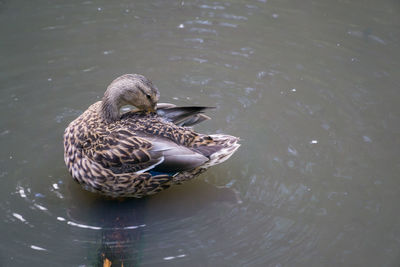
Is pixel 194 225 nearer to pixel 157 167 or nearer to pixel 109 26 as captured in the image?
pixel 157 167

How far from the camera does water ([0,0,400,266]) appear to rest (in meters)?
4.17

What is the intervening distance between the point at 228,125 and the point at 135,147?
1.50 m

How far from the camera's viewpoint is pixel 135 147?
4301mm

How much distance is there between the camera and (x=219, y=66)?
21.1ft

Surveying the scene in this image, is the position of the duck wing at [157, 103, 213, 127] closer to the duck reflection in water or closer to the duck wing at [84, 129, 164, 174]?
the duck wing at [84, 129, 164, 174]

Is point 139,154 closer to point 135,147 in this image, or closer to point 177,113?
point 135,147

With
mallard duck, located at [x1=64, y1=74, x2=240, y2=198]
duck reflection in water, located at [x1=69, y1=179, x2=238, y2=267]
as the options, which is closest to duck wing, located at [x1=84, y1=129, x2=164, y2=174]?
mallard duck, located at [x1=64, y1=74, x2=240, y2=198]

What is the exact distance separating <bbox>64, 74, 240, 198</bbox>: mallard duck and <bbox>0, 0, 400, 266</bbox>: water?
0.35m

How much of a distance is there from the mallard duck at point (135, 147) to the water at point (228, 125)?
35cm

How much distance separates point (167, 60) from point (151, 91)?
1.96 m

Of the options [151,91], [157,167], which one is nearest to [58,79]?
[151,91]

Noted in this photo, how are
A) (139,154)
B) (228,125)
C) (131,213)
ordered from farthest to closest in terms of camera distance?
(228,125)
(131,213)
(139,154)

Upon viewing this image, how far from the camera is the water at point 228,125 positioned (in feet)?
13.7

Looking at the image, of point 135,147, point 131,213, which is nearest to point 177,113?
point 135,147
